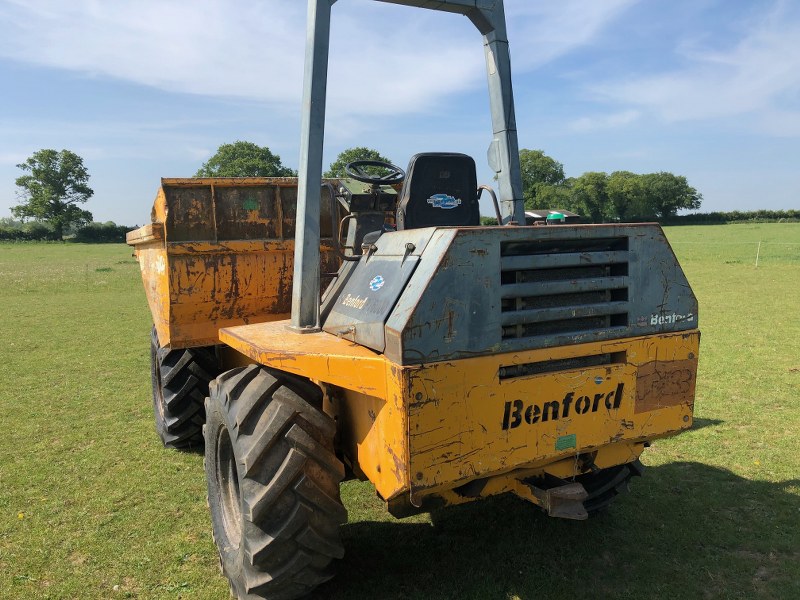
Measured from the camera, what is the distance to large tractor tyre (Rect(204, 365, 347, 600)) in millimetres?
2926

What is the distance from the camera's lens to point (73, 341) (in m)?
11.2

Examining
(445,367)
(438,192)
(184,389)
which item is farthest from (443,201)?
(184,389)

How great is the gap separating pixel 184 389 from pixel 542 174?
99.2 meters

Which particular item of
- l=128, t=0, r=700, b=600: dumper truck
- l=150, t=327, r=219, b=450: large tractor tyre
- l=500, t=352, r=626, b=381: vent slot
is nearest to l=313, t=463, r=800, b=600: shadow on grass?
l=128, t=0, r=700, b=600: dumper truck

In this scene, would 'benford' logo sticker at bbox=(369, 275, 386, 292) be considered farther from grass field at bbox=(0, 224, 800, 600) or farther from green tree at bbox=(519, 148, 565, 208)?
green tree at bbox=(519, 148, 565, 208)

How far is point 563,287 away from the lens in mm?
2939

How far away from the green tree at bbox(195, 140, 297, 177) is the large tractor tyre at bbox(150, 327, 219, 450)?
211 ft

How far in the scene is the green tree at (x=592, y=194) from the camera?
315ft

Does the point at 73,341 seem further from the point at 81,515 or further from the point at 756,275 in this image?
the point at 756,275

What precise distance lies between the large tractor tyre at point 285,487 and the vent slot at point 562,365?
0.89m

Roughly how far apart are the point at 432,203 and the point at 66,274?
86.2 ft

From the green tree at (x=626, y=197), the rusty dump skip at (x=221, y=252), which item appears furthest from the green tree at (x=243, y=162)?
the rusty dump skip at (x=221, y=252)

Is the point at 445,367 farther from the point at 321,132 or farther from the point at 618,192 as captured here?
the point at 618,192

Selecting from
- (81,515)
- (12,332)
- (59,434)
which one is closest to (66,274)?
(12,332)
